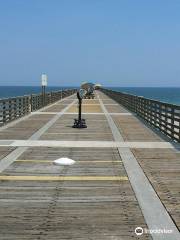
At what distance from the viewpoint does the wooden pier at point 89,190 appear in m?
6.33

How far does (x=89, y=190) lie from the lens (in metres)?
8.39

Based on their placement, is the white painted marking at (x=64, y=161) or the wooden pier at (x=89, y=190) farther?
the white painted marking at (x=64, y=161)

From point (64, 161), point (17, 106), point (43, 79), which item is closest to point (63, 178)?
point (64, 161)

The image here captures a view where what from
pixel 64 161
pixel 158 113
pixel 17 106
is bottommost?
pixel 17 106

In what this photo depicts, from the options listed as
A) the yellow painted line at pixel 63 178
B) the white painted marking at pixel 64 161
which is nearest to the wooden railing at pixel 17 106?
the white painted marking at pixel 64 161

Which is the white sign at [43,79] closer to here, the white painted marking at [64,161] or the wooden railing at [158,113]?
the wooden railing at [158,113]

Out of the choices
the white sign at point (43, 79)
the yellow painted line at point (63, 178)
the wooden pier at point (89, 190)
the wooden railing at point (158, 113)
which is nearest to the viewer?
the wooden pier at point (89, 190)

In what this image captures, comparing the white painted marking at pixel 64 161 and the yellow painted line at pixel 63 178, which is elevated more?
the yellow painted line at pixel 63 178

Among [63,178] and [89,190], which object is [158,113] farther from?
[89,190]

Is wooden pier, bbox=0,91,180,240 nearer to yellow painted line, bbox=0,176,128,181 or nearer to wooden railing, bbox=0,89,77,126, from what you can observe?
yellow painted line, bbox=0,176,128,181

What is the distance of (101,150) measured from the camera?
534 inches

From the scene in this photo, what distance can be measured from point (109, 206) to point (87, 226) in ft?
3.40

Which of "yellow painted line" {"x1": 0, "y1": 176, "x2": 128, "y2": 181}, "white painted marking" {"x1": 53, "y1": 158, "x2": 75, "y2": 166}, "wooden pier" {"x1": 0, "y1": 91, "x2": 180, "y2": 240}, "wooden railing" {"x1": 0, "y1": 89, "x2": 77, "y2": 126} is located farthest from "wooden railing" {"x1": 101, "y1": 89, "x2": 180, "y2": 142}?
"yellow painted line" {"x1": 0, "y1": 176, "x2": 128, "y2": 181}

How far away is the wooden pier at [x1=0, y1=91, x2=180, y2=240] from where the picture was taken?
6332mm
